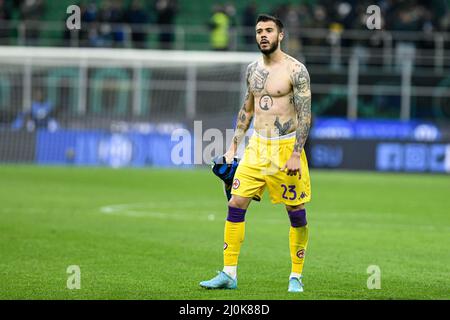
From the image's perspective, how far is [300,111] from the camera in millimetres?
9938

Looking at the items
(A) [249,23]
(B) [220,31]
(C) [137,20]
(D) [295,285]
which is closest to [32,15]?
(C) [137,20]

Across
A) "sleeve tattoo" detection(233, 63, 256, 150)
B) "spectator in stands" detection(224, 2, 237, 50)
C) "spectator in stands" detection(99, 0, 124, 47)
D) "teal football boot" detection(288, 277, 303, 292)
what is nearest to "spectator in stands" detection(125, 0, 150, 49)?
"spectator in stands" detection(99, 0, 124, 47)

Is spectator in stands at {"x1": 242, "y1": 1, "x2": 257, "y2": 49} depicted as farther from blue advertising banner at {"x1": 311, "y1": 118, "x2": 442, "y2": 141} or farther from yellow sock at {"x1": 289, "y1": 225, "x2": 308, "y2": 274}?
yellow sock at {"x1": 289, "y1": 225, "x2": 308, "y2": 274}

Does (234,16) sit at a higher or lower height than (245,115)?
higher

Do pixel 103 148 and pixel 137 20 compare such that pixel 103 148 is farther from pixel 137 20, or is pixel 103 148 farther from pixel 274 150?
pixel 274 150

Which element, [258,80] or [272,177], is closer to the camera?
[272,177]

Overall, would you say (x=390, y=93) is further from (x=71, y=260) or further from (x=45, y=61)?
(x=71, y=260)

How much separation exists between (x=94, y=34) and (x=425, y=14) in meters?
11.0

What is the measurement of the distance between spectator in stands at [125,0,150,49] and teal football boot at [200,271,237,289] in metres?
26.2

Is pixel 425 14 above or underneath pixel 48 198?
above

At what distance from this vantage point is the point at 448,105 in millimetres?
34000

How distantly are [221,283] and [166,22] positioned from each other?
2703cm
